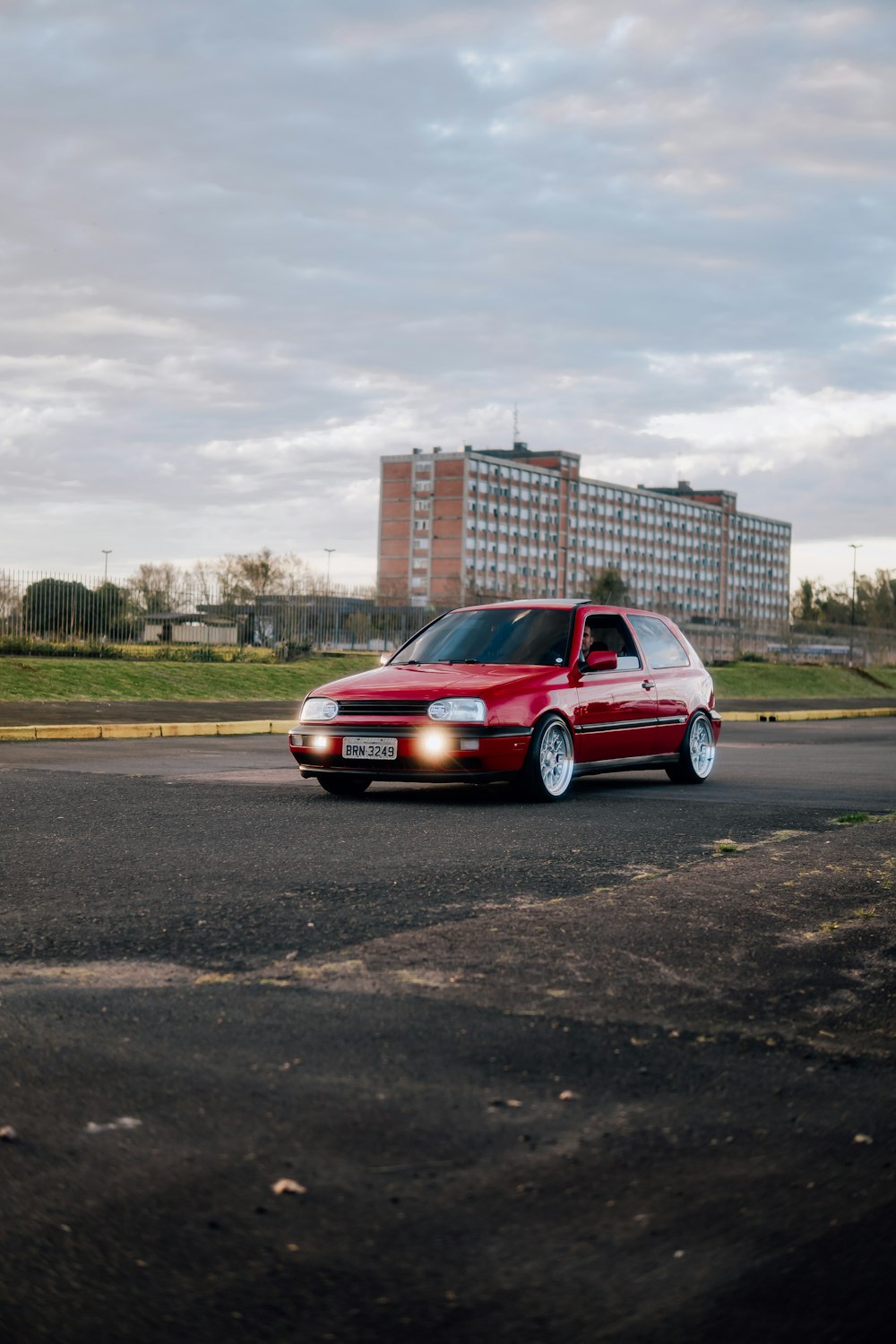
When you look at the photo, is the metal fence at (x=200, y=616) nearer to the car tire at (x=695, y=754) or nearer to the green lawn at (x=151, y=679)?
the green lawn at (x=151, y=679)

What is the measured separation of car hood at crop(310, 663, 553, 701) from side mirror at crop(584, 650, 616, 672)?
35cm

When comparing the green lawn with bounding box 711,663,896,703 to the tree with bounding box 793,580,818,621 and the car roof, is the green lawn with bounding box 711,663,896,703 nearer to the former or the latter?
the car roof

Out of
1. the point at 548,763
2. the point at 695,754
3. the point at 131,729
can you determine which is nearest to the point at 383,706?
the point at 548,763

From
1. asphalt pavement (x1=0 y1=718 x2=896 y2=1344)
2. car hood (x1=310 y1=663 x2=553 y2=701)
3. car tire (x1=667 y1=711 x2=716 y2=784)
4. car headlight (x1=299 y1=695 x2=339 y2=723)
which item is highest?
car hood (x1=310 y1=663 x2=553 y2=701)

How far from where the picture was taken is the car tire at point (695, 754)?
1251 cm

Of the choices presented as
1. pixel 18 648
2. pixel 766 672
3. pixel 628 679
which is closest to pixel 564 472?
pixel 766 672

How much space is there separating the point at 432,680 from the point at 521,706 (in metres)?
0.74

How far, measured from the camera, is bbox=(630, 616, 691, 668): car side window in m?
12.4

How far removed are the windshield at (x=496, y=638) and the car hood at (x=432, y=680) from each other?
0.70 ft

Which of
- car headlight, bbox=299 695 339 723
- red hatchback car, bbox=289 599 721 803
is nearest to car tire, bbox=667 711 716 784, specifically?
red hatchback car, bbox=289 599 721 803

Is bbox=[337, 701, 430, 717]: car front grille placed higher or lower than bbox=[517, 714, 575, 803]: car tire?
higher

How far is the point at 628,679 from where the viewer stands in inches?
466

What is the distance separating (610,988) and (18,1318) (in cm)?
250

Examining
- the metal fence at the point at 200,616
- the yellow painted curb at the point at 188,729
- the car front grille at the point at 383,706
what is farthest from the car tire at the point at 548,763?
the metal fence at the point at 200,616
